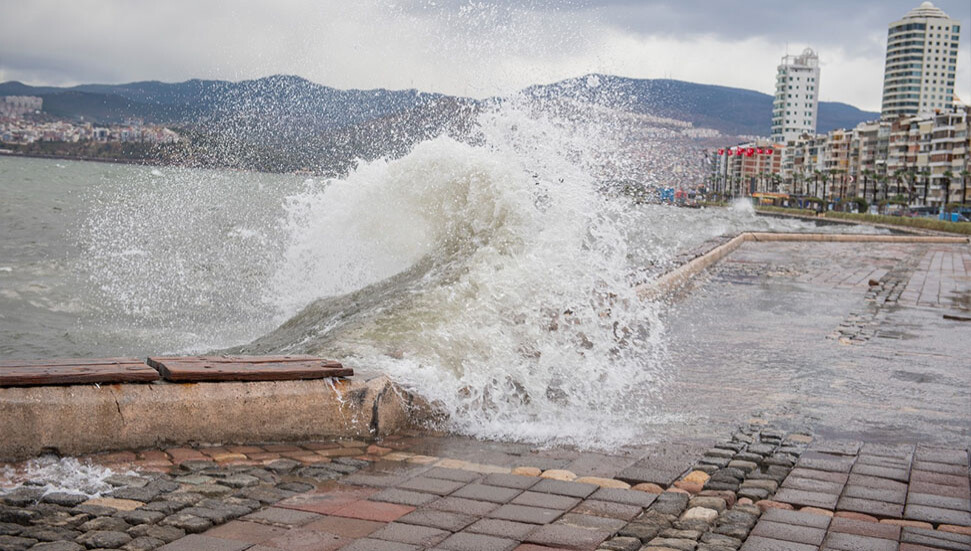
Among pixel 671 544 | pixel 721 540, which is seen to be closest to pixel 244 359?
pixel 671 544

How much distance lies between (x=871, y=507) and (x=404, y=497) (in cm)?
188

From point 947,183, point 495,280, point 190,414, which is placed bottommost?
point 190,414

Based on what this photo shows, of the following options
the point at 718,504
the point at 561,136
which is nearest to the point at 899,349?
the point at 561,136

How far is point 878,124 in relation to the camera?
148625 mm

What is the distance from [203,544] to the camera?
3221 millimetres

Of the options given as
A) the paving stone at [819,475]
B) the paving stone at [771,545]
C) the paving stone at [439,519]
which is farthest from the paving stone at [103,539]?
the paving stone at [819,475]

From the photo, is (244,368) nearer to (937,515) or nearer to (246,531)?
(246,531)

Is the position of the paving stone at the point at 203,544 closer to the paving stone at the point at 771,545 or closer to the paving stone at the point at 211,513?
the paving stone at the point at 211,513

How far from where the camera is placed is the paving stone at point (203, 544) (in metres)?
3.18

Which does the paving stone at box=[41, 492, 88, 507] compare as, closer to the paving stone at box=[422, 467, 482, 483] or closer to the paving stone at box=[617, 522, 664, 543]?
the paving stone at box=[422, 467, 482, 483]

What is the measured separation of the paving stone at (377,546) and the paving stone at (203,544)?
1.15 feet

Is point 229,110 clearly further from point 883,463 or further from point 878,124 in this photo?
point 878,124

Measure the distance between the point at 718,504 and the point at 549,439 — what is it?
129cm

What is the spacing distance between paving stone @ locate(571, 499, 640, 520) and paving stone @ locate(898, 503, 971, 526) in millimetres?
1100
